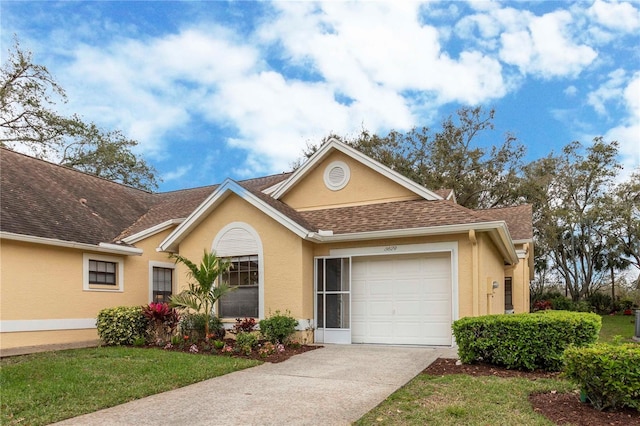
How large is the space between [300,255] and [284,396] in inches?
217

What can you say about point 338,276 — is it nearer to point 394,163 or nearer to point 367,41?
point 367,41

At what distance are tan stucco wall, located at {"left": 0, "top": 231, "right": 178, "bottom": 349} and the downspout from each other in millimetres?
10244

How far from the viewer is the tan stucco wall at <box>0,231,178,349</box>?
36.7ft

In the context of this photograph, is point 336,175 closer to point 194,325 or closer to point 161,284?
point 194,325

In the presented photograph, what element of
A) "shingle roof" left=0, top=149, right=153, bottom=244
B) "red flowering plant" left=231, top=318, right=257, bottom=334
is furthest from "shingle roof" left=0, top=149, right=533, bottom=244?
"red flowering plant" left=231, top=318, right=257, bottom=334

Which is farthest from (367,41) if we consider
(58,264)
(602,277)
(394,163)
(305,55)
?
(602,277)

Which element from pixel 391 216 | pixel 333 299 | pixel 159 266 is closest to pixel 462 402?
pixel 333 299

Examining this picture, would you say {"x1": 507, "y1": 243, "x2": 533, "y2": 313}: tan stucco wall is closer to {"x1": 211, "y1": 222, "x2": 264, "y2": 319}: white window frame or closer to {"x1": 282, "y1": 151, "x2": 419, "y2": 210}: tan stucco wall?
{"x1": 282, "y1": 151, "x2": 419, "y2": 210}: tan stucco wall

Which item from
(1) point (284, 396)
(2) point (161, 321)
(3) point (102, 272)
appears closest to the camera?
(1) point (284, 396)

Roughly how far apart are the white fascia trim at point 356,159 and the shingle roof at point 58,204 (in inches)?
229

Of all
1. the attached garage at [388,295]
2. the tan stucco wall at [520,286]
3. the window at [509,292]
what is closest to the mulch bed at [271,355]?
the attached garage at [388,295]

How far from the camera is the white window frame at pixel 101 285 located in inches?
516

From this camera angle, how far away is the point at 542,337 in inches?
318

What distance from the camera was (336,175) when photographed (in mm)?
14555
